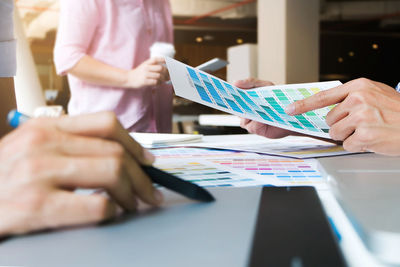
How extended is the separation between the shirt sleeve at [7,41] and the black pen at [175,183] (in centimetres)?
47

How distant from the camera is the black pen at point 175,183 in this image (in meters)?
0.37

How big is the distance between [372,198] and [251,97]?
0.46 meters

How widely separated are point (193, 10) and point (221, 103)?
321 inches

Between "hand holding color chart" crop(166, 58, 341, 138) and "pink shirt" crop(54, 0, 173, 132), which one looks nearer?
"hand holding color chart" crop(166, 58, 341, 138)

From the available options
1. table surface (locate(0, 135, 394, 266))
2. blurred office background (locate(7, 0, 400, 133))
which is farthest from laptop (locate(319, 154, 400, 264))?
blurred office background (locate(7, 0, 400, 133))

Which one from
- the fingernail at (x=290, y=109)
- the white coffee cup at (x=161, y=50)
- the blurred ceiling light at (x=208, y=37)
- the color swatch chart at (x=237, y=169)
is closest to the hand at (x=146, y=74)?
the white coffee cup at (x=161, y=50)

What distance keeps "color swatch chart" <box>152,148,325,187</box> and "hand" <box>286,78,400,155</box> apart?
8 cm

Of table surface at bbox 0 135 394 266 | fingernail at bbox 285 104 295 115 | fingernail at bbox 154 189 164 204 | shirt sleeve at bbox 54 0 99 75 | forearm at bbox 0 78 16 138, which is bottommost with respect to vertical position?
table surface at bbox 0 135 394 266

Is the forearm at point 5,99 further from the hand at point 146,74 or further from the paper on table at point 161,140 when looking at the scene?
the hand at point 146,74

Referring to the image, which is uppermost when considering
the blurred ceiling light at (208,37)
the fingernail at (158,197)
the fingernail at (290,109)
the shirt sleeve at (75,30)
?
the blurred ceiling light at (208,37)

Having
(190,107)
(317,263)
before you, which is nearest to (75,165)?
(317,263)

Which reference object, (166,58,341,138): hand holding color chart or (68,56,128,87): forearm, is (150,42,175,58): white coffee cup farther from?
(166,58,341,138): hand holding color chart

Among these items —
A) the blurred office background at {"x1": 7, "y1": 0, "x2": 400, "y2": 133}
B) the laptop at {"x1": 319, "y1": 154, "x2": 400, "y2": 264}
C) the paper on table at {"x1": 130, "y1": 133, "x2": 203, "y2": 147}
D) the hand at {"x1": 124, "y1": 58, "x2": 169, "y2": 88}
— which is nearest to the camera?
the laptop at {"x1": 319, "y1": 154, "x2": 400, "y2": 264}

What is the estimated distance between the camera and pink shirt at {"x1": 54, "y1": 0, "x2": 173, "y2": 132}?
1.42 m
